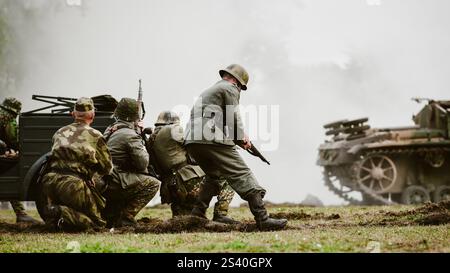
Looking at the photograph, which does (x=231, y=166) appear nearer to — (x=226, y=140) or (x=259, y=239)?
(x=226, y=140)

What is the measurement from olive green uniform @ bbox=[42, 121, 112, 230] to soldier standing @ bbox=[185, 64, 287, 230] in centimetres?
102

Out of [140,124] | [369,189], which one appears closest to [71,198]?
[140,124]

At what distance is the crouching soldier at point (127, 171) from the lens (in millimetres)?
8039

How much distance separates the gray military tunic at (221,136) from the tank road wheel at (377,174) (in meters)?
10.4

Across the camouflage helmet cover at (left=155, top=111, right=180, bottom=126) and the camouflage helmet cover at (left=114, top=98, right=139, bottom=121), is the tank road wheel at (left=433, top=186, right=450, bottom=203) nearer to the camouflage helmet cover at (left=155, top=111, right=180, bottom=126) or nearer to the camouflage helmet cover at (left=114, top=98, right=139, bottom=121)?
the camouflage helmet cover at (left=155, top=111, right=180, bottom=126)

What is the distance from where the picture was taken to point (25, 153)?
8.45m

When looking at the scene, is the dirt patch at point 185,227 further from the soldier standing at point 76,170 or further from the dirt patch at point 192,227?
the soldier standing at point 76,170

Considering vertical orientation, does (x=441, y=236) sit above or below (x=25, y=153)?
below

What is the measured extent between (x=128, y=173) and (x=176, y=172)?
2.48 feet

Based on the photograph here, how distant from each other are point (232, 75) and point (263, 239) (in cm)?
205
